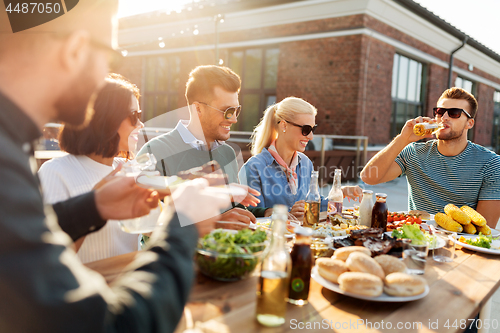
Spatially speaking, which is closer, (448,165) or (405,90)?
(448,165)

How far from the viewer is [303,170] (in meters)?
3.28

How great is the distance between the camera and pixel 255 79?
38.8 feet

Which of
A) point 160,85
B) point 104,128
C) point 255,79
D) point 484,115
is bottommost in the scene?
point 104,128

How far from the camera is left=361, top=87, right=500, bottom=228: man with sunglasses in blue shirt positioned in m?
2.75

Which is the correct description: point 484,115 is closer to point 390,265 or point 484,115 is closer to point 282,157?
point 282,157

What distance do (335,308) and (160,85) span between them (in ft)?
47.5

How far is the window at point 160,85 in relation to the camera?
45.5ft

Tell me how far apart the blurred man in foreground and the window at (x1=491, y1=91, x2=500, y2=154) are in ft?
71.3

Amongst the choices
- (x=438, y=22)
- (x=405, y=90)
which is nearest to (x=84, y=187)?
(x=405, y=90)

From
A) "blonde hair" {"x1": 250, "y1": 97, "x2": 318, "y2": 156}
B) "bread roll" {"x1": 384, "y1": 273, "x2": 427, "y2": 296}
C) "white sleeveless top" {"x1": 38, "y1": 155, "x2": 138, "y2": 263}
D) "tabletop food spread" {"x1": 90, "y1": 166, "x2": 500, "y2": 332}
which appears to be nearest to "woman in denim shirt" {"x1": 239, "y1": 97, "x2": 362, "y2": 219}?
"blonde hair" {"x1": 250, "y1": 97, "x2": 318, "y2": 156}

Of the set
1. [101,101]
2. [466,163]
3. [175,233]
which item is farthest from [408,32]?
[175,233]

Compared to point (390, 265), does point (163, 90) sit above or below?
above

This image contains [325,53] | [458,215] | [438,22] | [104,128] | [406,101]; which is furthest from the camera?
[406,101]

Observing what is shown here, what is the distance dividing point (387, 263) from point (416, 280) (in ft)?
0.38
